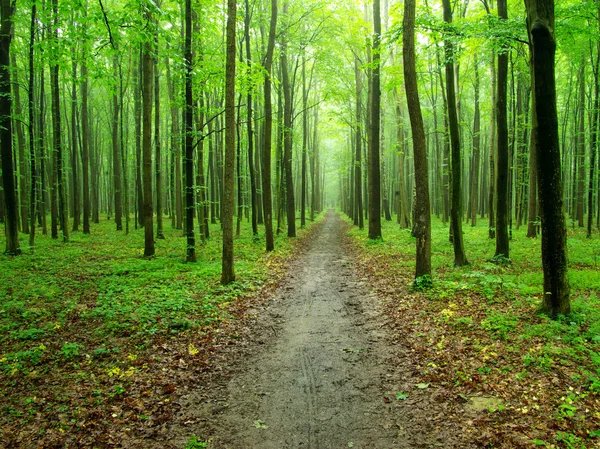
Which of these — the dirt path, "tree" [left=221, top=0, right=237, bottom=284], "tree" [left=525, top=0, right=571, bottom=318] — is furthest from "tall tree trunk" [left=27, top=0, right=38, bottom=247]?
"tree" [left=525, top=0, right=571, bottom=318]

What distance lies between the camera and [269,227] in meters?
15.5

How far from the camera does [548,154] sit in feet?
18.1

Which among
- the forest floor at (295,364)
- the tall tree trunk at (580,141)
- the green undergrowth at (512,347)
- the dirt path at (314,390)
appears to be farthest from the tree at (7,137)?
the tall tree trunk at (580,141)

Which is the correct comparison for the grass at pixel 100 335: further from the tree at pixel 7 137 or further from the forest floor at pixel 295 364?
the tree at pixel 7 137

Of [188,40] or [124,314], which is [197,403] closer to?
[124,314]

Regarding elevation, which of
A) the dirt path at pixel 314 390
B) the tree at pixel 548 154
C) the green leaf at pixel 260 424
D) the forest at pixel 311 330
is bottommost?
the green leaf at pixel 260 424

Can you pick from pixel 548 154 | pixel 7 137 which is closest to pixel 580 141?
pixel 548 154

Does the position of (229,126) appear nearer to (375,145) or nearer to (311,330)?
(311,330)

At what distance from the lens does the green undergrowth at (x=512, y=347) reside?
12.1ft

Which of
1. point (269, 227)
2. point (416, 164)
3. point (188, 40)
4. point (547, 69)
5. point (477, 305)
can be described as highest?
point (188, 40)

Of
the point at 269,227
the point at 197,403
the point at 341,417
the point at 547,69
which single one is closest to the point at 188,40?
the point at 269,227

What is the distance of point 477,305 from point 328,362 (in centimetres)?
362

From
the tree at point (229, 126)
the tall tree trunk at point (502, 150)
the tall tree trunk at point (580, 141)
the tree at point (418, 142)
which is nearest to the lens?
the tree at point (418, 142)

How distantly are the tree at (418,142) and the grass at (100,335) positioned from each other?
4.51m
